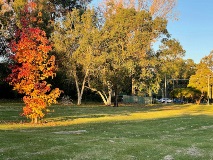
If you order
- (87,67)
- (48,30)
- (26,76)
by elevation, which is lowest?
(26,76)

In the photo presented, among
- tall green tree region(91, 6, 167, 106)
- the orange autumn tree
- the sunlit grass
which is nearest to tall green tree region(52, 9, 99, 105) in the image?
tall green tree region(91, 6, 167, 106)

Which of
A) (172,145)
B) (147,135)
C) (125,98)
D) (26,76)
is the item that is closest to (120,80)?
(125,98)

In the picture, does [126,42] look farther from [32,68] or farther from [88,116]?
[32,68]

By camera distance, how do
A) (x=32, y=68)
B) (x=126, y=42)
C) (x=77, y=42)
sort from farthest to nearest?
(x=126, y=42)
(x=77, y=42)
(x=32, y=68)

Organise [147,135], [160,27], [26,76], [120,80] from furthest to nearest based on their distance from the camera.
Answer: [160,27], [120,80], [26,76], [147,135]

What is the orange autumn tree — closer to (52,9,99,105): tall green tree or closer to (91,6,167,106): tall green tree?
(52,9,99,105): tall green tree

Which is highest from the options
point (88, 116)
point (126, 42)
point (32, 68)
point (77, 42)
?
point (126, 42)

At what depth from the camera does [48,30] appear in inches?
1791

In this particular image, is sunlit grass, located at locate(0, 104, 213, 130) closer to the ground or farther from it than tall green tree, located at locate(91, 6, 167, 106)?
closer to the ground

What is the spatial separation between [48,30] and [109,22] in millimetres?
9262

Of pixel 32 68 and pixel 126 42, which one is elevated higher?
pixel 126 42

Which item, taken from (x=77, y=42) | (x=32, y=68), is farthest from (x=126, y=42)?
(x=32, y=68)

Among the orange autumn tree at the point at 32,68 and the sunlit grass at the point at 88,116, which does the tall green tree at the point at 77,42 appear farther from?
the orange autumn tree at the point at 32,68

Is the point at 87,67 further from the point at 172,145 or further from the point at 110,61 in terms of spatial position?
the point at 172,145
